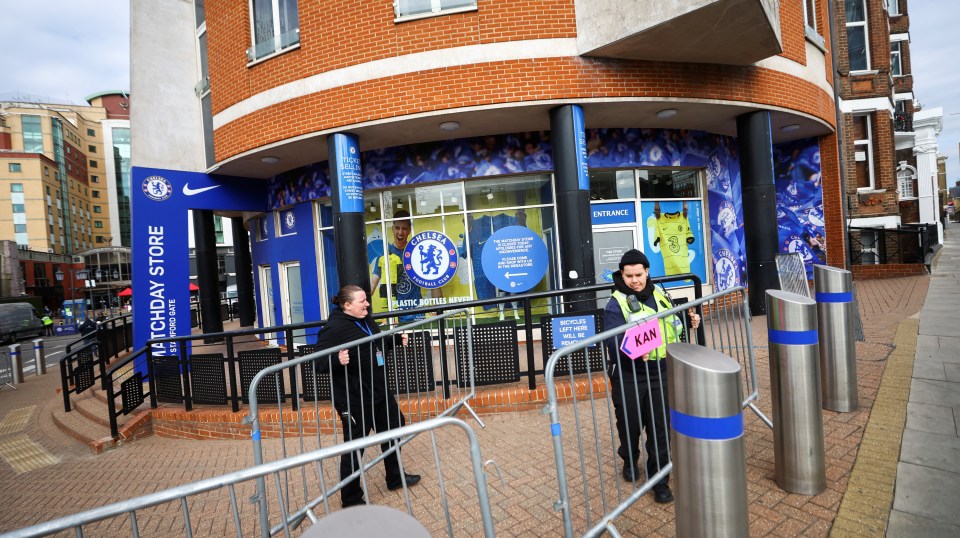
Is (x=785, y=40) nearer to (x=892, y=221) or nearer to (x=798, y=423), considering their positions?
(x=798, y=423)

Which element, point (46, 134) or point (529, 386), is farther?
point (46, 134)

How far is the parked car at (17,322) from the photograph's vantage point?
77.4 feet

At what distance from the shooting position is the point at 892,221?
1563 centimetres

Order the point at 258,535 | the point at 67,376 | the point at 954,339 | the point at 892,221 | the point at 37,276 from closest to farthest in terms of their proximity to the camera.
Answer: the point at 258,535 → the point at 954,339 → the point at 67,376 → the point at 892,221 → the point at 37,276

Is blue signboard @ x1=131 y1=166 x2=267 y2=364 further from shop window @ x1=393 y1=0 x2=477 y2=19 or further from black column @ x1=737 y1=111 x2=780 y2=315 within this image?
black column @ x1=737 y1=111 x2=780 y2=315

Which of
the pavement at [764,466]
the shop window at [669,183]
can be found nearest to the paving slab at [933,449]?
the pavement at [764,466]

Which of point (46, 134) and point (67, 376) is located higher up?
point (46, 134)

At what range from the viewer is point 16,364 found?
12195mm

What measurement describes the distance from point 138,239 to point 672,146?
11.0 m

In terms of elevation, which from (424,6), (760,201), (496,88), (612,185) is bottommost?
(760,201)

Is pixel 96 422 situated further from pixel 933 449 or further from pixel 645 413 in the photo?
pixel 933 449

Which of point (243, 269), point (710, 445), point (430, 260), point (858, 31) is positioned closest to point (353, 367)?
point (710, 445)

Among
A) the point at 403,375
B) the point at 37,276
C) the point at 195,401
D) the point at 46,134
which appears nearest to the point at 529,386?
the point at 403,375

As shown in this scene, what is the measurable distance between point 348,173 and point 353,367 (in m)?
5.04
